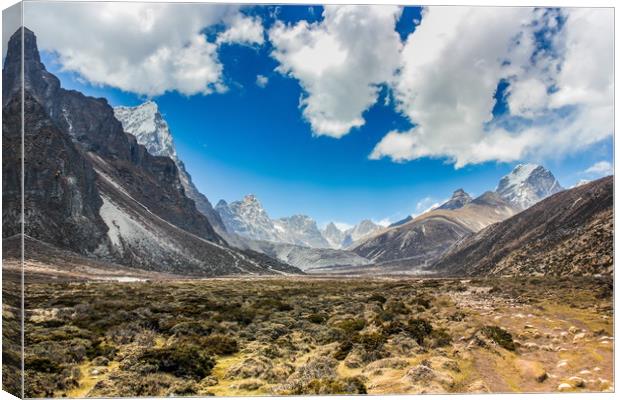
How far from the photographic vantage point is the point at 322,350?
20.0m

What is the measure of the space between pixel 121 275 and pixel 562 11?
88546 millimetres

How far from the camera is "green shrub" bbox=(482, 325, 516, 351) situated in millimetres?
19656

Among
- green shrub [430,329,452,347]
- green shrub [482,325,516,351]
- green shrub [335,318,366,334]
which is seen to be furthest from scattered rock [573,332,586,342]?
green shrub [335,318,366,334]

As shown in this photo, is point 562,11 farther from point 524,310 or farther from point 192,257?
point 192,257

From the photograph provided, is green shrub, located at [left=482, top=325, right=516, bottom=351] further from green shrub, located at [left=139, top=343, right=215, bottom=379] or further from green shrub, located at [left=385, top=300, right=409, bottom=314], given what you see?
green shrub, located at [left=139, top=343, right=215, bottom=379]

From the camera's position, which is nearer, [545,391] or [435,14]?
[545,391]

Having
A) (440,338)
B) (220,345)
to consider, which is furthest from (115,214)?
(440,338)

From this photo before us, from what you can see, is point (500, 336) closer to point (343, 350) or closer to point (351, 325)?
point (351, 325)

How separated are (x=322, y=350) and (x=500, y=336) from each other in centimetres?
839

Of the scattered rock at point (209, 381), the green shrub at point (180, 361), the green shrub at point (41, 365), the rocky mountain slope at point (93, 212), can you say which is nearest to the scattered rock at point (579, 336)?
the scattered rock at point (209, 381)

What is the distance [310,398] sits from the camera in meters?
17.1

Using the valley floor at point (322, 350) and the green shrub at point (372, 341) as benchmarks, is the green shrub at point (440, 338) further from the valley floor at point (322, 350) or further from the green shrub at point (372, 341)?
the green shrub at point (372, 341)

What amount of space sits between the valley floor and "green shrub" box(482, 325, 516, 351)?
6 cm

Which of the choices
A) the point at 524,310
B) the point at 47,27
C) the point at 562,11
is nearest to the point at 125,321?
the point at 47,27
